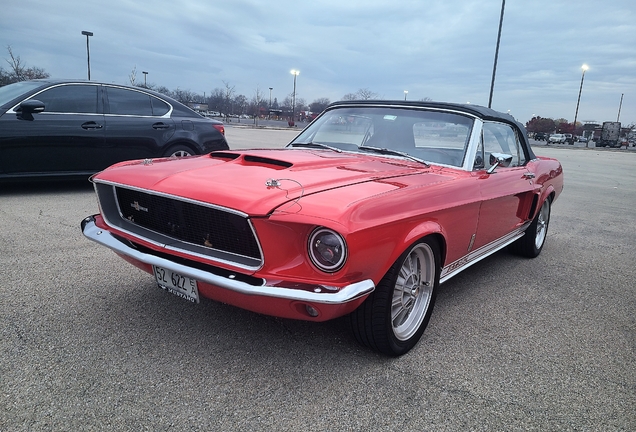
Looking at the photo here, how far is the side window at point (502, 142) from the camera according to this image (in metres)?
3.77

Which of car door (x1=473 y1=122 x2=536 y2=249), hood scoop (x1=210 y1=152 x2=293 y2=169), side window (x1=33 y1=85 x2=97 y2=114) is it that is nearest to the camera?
hood scoop (x1=210 y1=152 x2=293 y2=169)

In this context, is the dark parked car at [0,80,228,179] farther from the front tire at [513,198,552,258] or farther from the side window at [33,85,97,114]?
the front tire at [513,198,552,258]

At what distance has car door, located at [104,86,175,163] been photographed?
644cm

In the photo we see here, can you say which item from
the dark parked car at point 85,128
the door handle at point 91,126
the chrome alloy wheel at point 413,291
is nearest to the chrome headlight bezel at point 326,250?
the chrome alloy wheel at point 413,291

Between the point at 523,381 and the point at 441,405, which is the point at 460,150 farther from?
the point at 441,405

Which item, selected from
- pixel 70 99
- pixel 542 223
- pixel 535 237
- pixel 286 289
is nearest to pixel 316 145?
pixel 286 289

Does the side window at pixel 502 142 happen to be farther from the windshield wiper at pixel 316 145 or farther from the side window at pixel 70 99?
the side window at pixel 70 99

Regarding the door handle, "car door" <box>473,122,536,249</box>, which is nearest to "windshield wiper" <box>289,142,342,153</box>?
"car door" <box>473,122,536,249</box>

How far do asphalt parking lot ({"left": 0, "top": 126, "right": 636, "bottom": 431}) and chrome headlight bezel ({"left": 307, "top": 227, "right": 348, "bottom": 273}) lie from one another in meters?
0.64

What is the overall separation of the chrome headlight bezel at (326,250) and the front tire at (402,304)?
0.38 metres

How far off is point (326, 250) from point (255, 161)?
42.8 inches

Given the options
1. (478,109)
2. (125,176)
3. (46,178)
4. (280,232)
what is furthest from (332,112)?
(46,178)

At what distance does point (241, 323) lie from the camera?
288 centimetres

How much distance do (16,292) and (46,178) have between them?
336 centimetres
